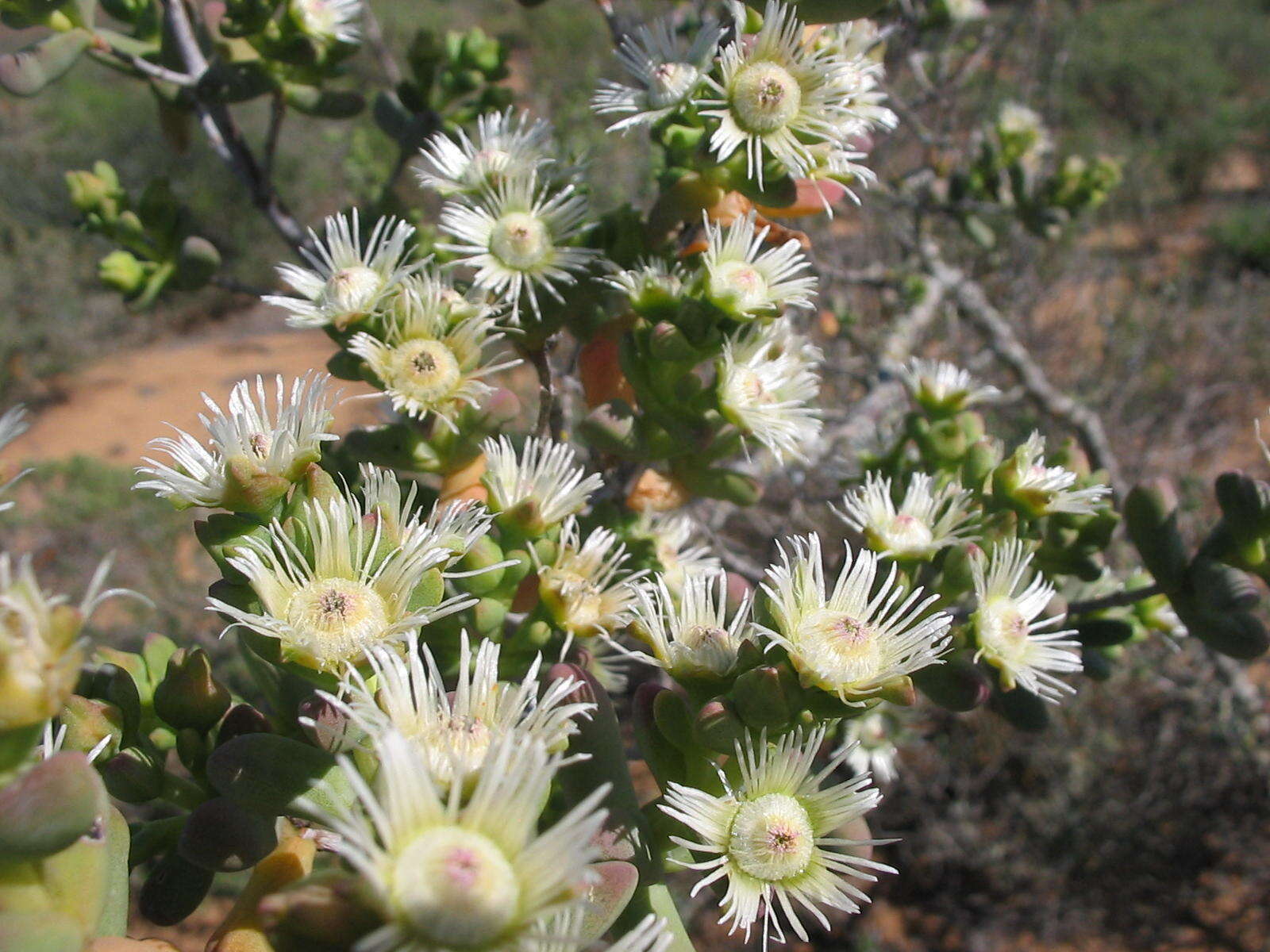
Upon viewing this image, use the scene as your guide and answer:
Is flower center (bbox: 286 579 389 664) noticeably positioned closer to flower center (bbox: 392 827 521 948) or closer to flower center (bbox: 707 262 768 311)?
flower center (bbox: 392 827 521 948)

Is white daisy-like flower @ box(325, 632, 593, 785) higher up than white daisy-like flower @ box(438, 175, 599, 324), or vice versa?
white daisy-like flower @ box(438, 175, 599, 324)

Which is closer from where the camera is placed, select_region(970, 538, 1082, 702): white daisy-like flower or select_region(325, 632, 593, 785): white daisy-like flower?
→ select_region(325, 632, 593, 785): white daisy-like flower

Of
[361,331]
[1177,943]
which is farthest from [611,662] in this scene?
[1177,943]

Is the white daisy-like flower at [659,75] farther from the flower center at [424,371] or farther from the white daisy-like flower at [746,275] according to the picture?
the flower center at [424,371]

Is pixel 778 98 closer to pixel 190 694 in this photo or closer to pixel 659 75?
pixel 659 75

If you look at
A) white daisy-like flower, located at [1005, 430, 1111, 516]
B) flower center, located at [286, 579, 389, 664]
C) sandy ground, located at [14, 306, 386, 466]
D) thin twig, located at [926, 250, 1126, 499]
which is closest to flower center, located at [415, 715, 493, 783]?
flower center, located at [286, 579, 389, 664]

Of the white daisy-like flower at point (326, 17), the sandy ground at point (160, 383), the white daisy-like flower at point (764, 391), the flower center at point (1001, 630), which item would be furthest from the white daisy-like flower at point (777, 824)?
the sandy ground at point (160, 383)

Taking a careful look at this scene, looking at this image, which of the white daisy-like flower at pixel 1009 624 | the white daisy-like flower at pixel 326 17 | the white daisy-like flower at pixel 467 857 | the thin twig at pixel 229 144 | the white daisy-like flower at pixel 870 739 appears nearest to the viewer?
the white daisy-like flower at pixel 467 857
